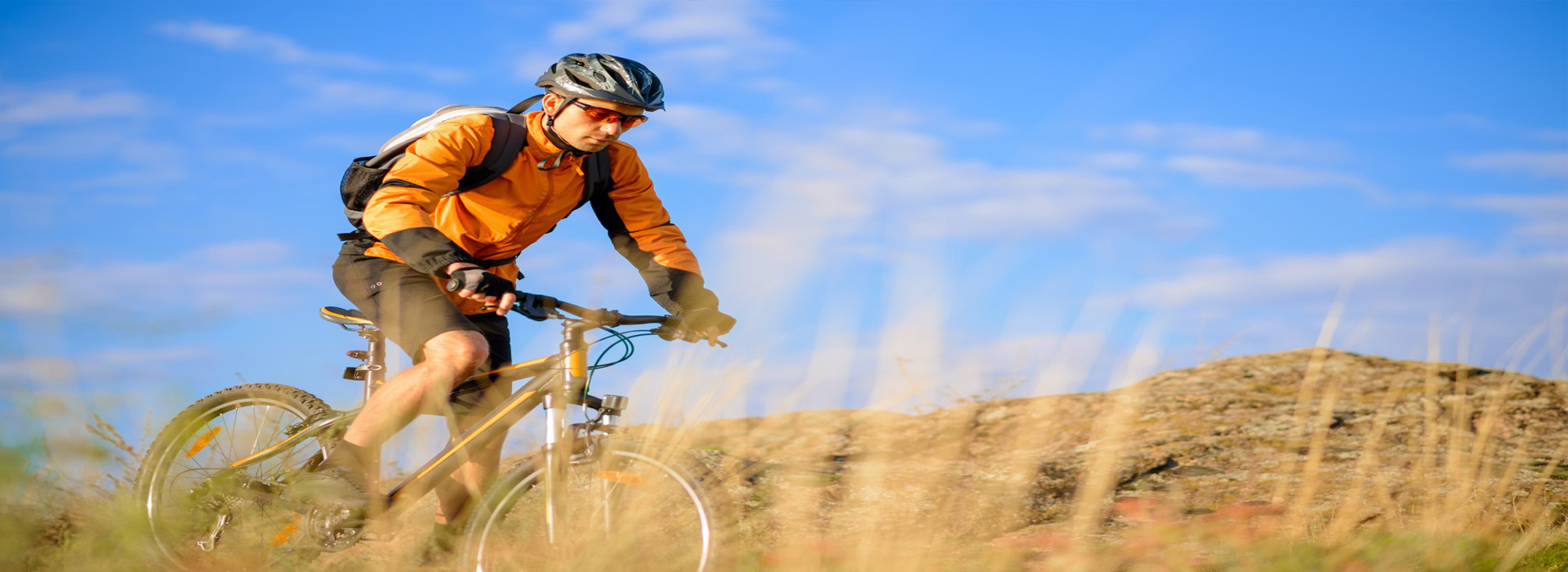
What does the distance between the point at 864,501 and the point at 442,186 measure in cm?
239

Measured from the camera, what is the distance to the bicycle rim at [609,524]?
134 inches

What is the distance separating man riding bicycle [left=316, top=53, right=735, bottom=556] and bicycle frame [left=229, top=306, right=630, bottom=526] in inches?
4.6

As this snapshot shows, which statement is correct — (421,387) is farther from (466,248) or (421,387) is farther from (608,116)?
(608,116)

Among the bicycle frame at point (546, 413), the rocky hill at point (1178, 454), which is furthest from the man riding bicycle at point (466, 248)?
the rocky hill at point (1178, 454)

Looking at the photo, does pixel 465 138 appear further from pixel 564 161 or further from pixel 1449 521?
pixel 1449 521

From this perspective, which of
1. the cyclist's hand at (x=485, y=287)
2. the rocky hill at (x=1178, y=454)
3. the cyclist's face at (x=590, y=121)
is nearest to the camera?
the cyclist's hand at (x=485, y=287)

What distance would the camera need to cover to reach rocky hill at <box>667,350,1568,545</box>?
189 inches

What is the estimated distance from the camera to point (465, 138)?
399cm

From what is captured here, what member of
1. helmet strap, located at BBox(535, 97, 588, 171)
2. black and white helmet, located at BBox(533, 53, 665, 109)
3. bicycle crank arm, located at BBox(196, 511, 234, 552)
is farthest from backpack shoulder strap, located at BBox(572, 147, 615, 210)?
bicycle crank arm, located at BBox(196, 511, 234, 552)

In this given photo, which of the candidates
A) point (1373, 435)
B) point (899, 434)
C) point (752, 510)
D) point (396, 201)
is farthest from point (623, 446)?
point (1373, 435)

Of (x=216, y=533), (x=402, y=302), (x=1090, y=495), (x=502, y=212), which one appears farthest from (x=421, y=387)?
(x=1090, y=495)

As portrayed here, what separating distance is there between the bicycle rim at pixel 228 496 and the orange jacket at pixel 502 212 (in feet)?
3.67

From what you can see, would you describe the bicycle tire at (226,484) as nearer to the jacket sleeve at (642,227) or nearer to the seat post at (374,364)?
the seat post at (374,364)

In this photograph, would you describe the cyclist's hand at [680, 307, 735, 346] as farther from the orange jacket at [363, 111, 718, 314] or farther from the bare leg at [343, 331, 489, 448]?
the bare leg at [343, 331, 489, 448]
